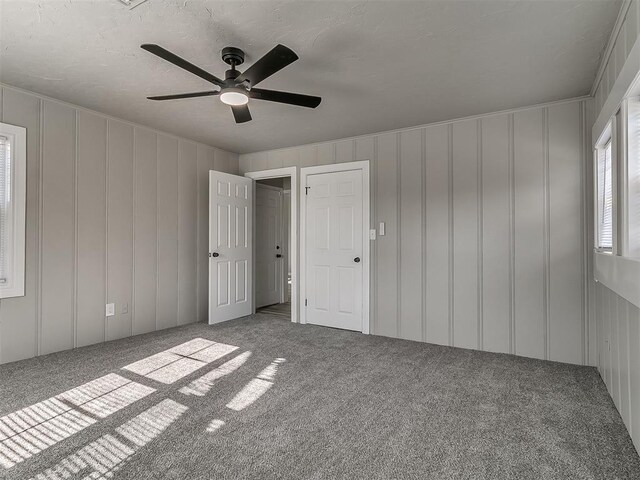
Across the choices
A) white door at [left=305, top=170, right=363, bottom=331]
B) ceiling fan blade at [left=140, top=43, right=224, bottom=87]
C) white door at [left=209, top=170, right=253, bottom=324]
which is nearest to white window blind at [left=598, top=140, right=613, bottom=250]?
white door at [left=305, top=170, right=363, bottom=331]

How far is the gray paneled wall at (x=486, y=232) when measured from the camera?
3160 millimetres

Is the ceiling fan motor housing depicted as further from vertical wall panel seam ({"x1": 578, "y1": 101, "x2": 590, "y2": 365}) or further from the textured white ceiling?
vertical wall panel seam ({"x1": 578, "y1": 101, "x2": 590, "y2": 365})

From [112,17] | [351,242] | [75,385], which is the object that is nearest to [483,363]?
[351,242]

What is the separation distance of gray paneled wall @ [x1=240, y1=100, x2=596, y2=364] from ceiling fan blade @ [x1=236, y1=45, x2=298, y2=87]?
87.4 inches

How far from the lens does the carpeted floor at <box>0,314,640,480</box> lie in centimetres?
173

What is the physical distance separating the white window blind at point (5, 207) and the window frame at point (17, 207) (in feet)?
0.06

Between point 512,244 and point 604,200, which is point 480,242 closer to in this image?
point 512,244

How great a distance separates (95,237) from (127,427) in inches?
87.9

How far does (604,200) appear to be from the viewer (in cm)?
263

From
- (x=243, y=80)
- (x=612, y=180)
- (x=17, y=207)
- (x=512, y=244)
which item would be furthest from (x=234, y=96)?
(x=512, y=244)

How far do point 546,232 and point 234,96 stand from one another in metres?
2.93

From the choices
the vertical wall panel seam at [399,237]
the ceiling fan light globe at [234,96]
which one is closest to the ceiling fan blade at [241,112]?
the ceiling fan light globe at [234,96]

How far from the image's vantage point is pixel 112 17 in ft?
6.65

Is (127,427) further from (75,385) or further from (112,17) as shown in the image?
(112,17)
